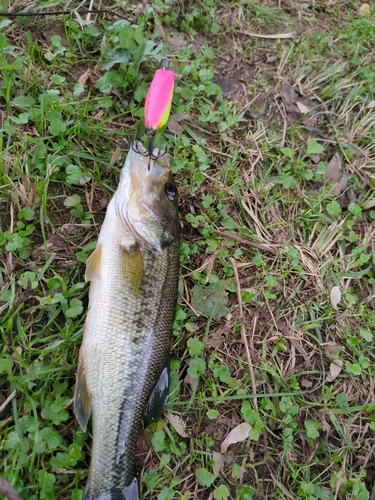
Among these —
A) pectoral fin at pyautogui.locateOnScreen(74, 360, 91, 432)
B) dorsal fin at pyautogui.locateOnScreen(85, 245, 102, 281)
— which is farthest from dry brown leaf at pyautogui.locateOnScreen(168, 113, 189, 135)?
pectoral fin at pyautogui.locateOnScreen(74, 360, 91, 432)

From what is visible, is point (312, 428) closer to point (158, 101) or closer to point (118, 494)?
point (118, 494)

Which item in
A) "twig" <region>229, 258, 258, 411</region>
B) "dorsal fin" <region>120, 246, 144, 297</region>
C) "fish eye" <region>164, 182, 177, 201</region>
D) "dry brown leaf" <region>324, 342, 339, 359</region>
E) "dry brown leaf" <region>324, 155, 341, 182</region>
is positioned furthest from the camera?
"dry brown leaf" <region>324, 155, 341, 182</region>

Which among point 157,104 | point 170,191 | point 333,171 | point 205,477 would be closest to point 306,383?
point 205,477

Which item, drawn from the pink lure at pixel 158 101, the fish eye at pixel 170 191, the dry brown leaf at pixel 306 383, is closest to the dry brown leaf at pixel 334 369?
the dry brown leaf at pixel 306 383

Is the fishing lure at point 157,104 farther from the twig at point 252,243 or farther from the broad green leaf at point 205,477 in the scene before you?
the broad green leaf at point 205,477

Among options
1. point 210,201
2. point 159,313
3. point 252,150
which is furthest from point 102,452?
point 252,150

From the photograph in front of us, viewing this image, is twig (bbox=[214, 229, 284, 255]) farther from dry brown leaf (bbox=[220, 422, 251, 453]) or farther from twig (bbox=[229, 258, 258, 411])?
dry brown leaf (bbox=[220, 422, 251, 453])
